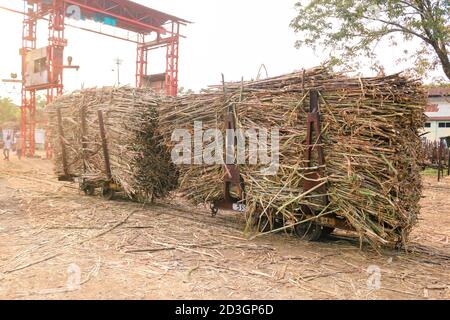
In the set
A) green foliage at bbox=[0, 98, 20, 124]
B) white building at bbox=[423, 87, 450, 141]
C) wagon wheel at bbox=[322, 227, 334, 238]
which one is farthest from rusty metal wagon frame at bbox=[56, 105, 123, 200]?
green foliage at bbox=[0, 98, 20, 124]

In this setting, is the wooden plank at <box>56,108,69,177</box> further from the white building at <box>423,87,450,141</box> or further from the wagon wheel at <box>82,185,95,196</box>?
the white building at <box>423,87,450,141</box>

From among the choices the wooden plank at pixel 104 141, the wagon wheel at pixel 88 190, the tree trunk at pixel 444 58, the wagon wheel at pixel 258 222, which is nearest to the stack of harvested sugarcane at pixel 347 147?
the wagon wheel at pixel 258 222

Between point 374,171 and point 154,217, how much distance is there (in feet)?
12.9

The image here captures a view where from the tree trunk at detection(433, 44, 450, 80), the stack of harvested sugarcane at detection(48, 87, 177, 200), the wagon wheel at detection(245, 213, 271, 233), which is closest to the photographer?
the wagon wheel at detection(245, 213, 271, 233)

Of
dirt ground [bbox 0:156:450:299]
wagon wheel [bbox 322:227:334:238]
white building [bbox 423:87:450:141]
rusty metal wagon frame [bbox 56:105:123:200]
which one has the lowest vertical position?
dirt ground [bbox 0:156:450:299]

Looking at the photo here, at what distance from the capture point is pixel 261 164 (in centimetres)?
563

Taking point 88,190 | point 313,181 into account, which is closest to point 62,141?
point 88,190

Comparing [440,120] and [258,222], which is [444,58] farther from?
[440,120]

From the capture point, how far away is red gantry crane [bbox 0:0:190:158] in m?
21.0

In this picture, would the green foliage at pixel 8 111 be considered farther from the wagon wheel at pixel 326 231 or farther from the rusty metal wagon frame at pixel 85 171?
the wagon wheel at pixel 326 231

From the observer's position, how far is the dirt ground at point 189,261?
11.9 feet

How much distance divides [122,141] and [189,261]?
3.96 m

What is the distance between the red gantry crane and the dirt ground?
43.2 ft

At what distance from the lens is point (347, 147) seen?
4.76m
